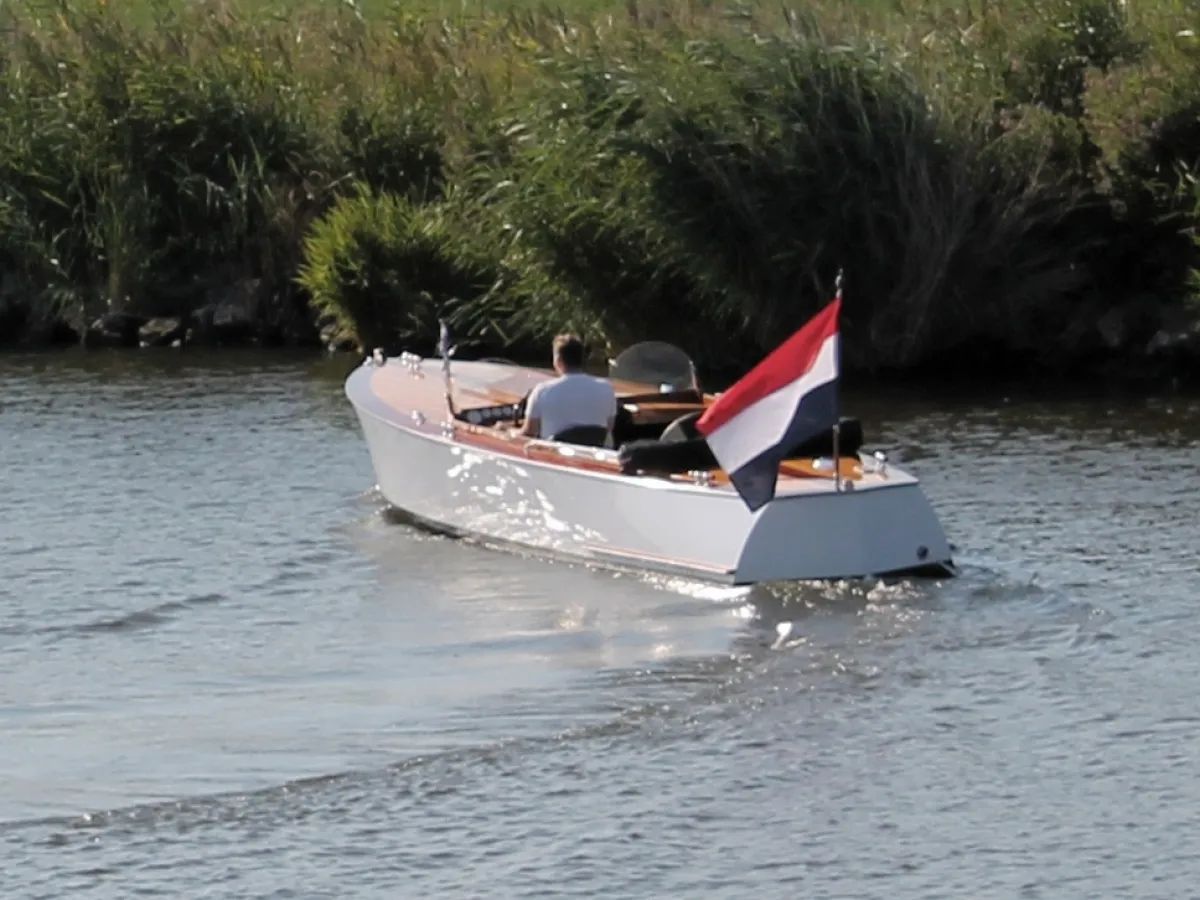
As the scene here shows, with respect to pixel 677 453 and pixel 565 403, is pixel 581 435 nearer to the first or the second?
pixel 565 403

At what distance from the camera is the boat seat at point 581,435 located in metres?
14.1

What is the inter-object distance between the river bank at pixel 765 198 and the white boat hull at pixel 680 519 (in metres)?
6.01

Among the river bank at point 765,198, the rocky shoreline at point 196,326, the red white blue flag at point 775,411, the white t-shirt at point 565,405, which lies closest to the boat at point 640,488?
the white t-shirt at point 565,405

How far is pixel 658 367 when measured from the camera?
15648 mm

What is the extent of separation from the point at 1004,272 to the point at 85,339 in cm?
882

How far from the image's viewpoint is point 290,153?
957 inches

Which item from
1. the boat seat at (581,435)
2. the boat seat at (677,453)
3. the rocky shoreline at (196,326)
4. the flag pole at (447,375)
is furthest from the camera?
the rocky shoreline at (196,326)

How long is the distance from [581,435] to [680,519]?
1436 mm

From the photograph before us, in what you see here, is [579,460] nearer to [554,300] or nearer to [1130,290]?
[554,300]

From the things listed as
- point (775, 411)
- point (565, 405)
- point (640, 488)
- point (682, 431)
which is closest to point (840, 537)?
point (775, 411)

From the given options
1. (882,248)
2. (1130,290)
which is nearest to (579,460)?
(882,248)

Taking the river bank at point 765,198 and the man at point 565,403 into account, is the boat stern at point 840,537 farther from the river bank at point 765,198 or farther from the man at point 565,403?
the river bank at point 765,198

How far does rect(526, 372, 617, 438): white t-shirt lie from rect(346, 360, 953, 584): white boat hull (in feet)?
1.14

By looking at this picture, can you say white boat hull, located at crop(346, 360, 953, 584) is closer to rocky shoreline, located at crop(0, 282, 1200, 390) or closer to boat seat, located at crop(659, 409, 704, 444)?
boat seat, located at crop(659, 409, 704, 444)
